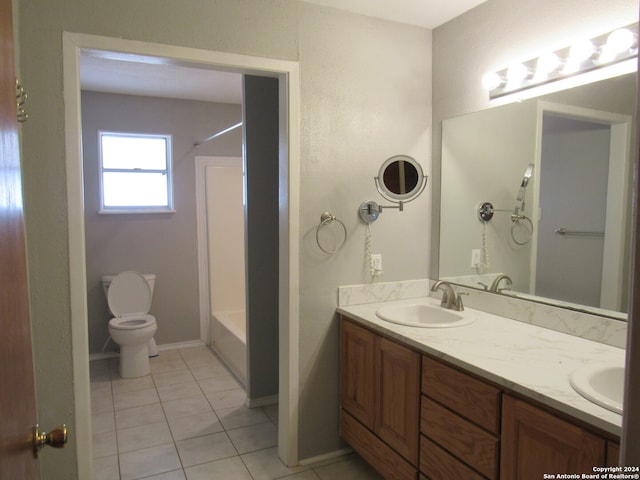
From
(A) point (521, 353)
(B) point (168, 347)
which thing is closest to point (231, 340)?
(B) point (168, 347)

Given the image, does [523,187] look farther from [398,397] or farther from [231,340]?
[231,340]

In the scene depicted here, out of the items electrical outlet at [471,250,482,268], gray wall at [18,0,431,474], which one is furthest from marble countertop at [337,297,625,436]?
gray wall at [18,0,431,474]

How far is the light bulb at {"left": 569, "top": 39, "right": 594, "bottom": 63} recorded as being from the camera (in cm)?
179

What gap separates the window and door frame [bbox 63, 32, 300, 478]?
7.78 feet

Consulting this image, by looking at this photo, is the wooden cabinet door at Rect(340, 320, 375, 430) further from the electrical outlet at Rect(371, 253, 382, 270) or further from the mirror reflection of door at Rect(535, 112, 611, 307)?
the mirror reflection of door at Rect(535, 112, 611, 307)

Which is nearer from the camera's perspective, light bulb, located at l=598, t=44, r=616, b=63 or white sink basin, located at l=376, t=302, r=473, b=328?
light bulb, located at l=598, t=44, r=616, b=63

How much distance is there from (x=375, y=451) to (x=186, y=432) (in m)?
1.26

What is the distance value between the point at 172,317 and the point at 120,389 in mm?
1033

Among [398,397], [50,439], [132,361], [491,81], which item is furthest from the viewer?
[132,361]

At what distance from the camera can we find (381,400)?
6.97 ft

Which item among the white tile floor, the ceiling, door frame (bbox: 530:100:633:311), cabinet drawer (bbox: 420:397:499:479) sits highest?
the ceiling

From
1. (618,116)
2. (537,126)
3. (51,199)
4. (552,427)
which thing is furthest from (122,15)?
(552,427)

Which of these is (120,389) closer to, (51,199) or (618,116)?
(51,199)

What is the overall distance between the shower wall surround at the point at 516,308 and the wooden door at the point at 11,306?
1.75 metres
